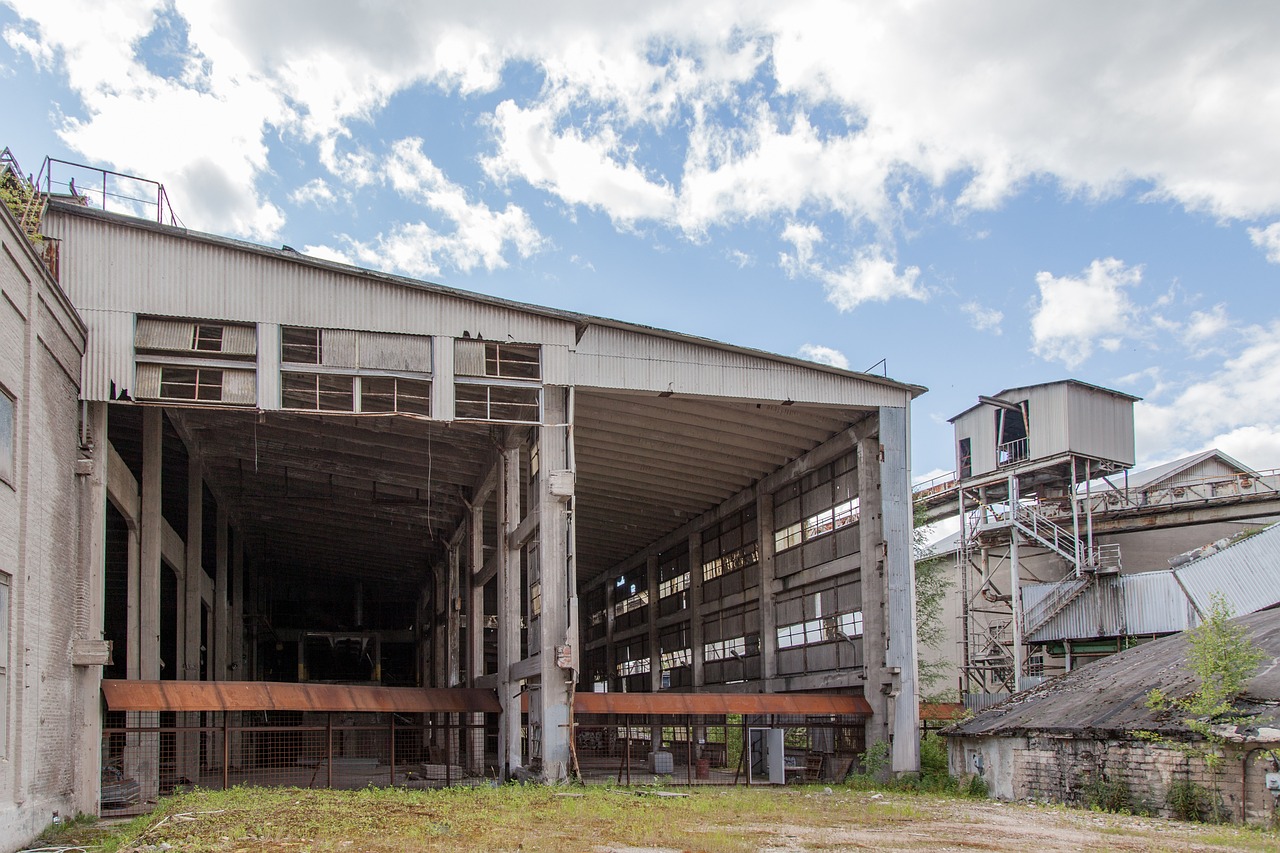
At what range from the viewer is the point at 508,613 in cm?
2970

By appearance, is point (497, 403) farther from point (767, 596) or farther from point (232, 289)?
point (767, 596)

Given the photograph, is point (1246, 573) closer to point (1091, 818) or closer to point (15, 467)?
point (1091, 818)

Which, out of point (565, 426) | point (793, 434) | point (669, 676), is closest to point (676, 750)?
point (669, 676)

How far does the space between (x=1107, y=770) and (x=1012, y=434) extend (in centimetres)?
2251

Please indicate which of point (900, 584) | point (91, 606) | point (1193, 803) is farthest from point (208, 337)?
point (1193, 803)

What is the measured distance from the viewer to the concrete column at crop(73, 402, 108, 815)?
22.0 meters

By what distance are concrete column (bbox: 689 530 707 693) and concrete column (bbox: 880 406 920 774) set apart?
14.9 metres

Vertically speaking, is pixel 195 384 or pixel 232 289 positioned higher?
pixel 232 289

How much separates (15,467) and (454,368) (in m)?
9.98

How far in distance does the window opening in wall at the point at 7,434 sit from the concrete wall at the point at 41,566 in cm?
9

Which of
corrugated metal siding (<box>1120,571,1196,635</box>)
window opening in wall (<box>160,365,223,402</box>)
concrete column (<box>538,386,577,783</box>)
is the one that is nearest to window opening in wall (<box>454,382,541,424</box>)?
concrete column (<box>538,386,577,783</box>)

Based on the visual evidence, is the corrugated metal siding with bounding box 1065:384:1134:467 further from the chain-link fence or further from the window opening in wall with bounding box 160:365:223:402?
the window opening in wall with bounding box 160:365:223:402

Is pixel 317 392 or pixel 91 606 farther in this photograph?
pixel 317 392

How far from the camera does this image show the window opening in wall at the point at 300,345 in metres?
24.8
